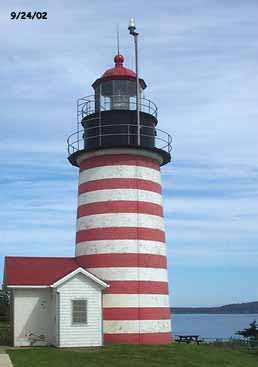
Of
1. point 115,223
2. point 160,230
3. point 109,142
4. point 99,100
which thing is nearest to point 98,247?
point 115,223

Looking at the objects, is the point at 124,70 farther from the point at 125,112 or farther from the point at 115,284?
the point at 115,284

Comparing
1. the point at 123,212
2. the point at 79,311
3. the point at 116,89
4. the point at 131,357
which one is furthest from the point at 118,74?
the point at 131,357

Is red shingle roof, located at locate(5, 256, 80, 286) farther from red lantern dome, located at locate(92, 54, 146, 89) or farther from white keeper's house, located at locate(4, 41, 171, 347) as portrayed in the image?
red lantern dome, located at locate(92, 54, 146, 89)

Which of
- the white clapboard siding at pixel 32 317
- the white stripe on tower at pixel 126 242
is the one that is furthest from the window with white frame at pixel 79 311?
the white stripe on tower at pixel 126 242

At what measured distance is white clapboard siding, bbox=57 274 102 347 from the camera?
20.3 m

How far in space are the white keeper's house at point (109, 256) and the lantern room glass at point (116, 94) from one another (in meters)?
0.04

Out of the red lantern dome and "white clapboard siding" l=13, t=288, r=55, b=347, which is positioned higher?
the red lantern dome

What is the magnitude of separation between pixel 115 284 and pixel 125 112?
625 cm

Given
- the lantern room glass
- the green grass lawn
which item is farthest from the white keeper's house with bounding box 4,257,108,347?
the lantern room glass

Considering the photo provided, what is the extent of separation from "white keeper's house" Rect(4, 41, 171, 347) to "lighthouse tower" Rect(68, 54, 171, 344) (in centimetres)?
4

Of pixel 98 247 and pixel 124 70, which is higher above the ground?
pixel 124 70

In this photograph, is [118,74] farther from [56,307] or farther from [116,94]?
[56,307]

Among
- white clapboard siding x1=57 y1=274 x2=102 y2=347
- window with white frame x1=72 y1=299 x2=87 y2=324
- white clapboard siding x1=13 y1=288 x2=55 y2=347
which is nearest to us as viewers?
white clapboard siding x1=57 y1=274 x2=102 y2=347

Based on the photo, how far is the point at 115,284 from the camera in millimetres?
21531
